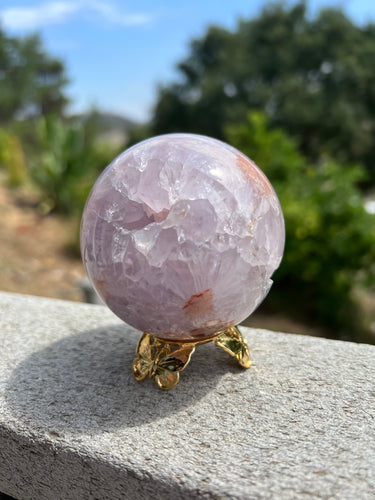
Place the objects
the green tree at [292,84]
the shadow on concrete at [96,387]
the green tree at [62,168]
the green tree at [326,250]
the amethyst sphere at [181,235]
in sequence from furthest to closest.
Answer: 1. the green tree at [292,84]
2. the green tree at [62,168]
3. the green tree at [326,250]
4. the shadow on concrete at [96,387]
5. the amethyst sphere at [181,235]

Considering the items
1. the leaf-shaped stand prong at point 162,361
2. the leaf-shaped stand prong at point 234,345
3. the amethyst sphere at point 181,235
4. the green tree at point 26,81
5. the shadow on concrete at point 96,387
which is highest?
the green tree at point 26,81

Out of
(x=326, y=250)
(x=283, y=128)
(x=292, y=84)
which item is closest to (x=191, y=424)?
(x=326, y=250)

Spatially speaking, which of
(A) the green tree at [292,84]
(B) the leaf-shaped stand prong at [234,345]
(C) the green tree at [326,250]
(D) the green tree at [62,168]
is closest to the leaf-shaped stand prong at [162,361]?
(B) the leaf-shaped stand prong at [234,345]

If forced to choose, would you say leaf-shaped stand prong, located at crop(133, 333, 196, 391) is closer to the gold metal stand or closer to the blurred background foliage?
the gold metal stand

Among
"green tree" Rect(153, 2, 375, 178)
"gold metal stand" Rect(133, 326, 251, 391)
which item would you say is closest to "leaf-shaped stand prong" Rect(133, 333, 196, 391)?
"gold metal stand" Rect(133, 326, 251, 391)

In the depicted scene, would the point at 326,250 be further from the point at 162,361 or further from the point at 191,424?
the point at 191,424

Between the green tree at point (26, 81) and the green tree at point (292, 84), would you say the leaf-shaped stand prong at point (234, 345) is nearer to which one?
the green tree at point (292, 84)

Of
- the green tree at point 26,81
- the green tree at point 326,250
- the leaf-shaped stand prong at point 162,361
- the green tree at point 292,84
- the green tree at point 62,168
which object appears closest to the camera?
the leaf-shaped stand prong at point 162,361
